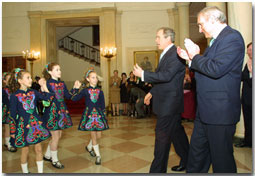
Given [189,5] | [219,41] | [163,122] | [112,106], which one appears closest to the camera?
[219,41]

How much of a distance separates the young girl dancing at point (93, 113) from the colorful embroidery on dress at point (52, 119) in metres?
0.31

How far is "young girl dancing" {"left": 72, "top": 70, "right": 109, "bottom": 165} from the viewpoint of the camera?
3.03 meters

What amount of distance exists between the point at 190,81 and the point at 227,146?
12.3 ft

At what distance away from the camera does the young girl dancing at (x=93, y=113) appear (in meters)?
3.03

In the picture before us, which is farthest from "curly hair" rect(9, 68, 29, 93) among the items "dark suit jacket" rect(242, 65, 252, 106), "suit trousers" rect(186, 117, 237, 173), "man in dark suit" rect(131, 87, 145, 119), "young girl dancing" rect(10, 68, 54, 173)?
"man in dark suit" rect(131, 87, 145, 119)

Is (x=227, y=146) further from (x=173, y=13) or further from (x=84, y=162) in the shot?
(x=173, y=13)

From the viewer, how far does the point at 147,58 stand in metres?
9.17

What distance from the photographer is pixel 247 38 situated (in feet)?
11.8

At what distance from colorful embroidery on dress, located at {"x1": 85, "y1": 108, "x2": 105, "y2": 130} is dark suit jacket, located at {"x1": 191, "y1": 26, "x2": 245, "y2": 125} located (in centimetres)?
164

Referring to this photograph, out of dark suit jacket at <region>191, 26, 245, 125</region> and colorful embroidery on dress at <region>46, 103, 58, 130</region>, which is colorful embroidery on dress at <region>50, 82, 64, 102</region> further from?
dark suit jacket at <region>191, 26, 245, 125</region>

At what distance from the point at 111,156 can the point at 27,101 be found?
4.95ft

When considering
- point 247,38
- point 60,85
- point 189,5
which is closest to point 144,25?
point 189,5

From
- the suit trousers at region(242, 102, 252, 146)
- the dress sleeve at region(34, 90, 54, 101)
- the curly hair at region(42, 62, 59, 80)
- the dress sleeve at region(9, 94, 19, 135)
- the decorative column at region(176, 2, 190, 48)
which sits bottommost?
the suit trousers at region(242, 102, 252, 146)

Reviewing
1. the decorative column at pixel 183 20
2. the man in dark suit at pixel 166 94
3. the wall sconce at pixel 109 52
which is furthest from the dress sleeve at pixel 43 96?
the decorative column at pixel 183 20
